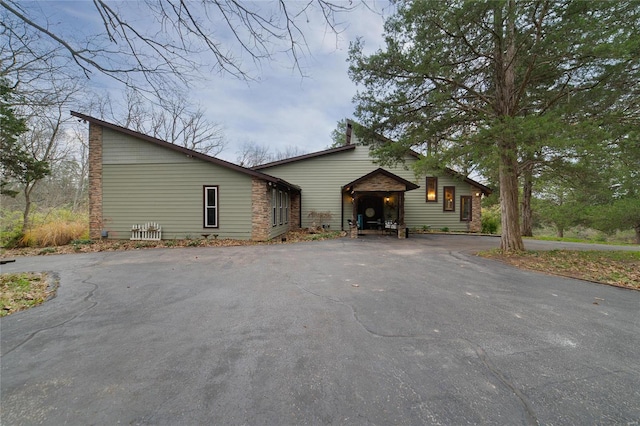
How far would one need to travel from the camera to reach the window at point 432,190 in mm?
15797

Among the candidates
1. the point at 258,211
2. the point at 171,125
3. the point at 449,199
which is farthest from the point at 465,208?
the point at 171,125

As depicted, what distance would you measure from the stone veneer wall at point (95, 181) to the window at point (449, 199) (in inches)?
714

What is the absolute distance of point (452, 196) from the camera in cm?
1580

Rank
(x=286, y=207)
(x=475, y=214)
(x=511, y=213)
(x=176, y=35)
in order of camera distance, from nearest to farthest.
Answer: (x=176, y=35), (x=511, y=213), (x=286, y=207), (x=475, y=214)

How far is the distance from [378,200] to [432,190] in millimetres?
3368

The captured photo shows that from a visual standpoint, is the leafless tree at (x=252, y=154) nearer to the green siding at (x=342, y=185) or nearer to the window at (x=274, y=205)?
the green siding at (x=342, y=185)

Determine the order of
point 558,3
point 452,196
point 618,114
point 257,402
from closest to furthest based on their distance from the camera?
1. point 257,402
2. point 558,3
3. point 618,114
4. point 452,196

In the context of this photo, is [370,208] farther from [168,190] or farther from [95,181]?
[95,181]

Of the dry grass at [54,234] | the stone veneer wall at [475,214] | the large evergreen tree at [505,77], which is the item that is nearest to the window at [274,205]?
the large evergreen tree at [505,77]

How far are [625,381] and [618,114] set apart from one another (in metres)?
8.21

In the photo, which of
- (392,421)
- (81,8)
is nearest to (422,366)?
(392,421)

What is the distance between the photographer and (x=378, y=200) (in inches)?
663

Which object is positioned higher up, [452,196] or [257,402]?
[452,196]

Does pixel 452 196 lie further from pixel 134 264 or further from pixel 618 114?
pixel 134 264
